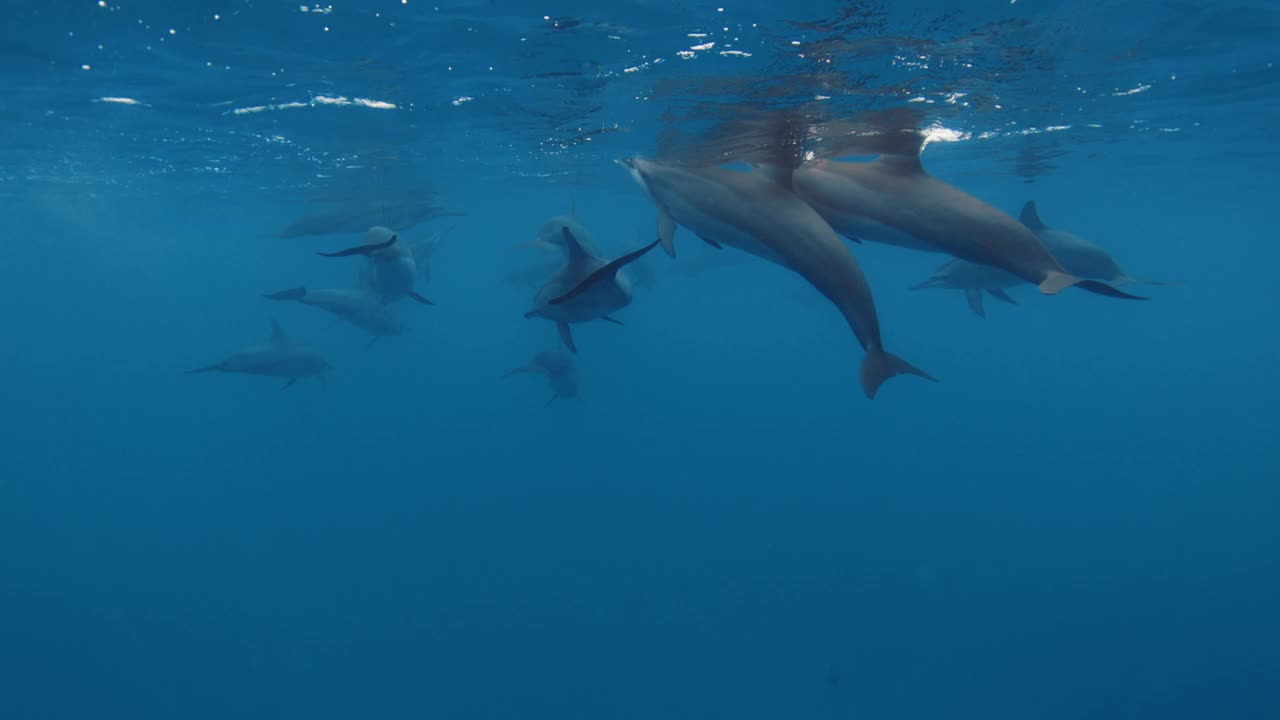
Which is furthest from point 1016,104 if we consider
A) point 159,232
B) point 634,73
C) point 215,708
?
point 159,232

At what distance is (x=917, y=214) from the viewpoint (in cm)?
404

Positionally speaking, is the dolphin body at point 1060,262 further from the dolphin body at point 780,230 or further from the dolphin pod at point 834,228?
the dolphin body at point 780,230

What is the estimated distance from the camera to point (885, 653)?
14.0 meters

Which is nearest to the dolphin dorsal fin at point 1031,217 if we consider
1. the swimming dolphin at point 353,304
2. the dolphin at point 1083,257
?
the dolphin at point 1083,257

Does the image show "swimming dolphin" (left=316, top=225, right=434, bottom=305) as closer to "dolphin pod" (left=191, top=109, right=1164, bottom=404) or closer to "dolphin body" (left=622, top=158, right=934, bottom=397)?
"dolphin pod" (left=191, top=109, right=1164, bottom=404)

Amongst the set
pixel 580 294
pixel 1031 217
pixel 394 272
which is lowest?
pixel 394 272

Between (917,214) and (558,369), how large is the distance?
11.1 meters

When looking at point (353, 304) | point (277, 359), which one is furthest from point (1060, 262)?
point (277, 359)

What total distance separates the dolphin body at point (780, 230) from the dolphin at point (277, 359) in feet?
40.7

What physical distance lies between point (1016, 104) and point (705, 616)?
13.0m

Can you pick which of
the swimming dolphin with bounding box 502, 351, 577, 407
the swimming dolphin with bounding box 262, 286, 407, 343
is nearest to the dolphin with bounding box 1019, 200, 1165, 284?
the swimming dolphin with bounding box 502, 351, 577, 407

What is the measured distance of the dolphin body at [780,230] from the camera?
3902mm

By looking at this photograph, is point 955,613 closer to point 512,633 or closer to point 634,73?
point 512,633

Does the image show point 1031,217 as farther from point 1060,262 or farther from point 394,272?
point 394,272
